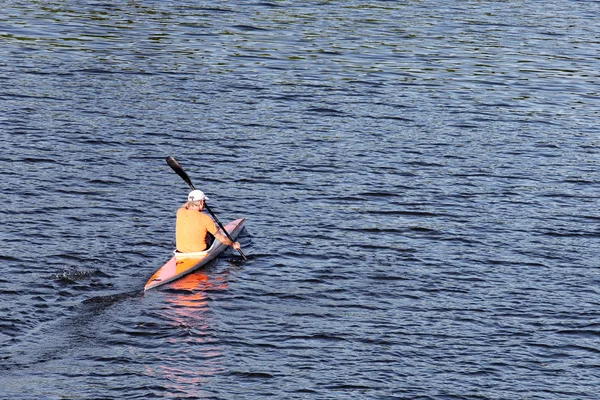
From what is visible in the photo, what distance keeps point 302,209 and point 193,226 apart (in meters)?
4.90

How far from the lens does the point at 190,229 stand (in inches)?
949

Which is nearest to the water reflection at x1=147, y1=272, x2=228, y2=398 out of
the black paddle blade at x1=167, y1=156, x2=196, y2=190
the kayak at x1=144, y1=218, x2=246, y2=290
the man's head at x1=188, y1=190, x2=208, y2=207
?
the kayak at x1=144, y1=218, x2=246, y2=290

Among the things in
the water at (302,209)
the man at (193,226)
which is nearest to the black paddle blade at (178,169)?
the water at (302,209)

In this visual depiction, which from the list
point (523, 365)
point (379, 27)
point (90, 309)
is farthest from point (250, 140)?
point (379, 27)

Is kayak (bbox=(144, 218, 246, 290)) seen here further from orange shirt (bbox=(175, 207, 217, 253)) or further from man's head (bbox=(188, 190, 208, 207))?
man's head (bbox=(188, 190, 208, 207))

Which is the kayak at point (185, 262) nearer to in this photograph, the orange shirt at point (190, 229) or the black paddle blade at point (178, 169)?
the orange shirt at point (190, 229)

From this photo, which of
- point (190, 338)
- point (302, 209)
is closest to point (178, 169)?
point (302, 209)

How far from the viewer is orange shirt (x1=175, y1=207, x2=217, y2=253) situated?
24.0 m

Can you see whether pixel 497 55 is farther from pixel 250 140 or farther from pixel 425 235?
pixel 425 235

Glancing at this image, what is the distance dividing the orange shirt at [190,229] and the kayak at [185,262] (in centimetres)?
18

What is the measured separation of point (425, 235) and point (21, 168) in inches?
451

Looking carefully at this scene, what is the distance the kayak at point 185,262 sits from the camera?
74.3ft

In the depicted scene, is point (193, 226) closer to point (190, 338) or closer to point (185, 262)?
point (185, 262)

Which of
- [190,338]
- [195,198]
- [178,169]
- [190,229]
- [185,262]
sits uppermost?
[195,198]
